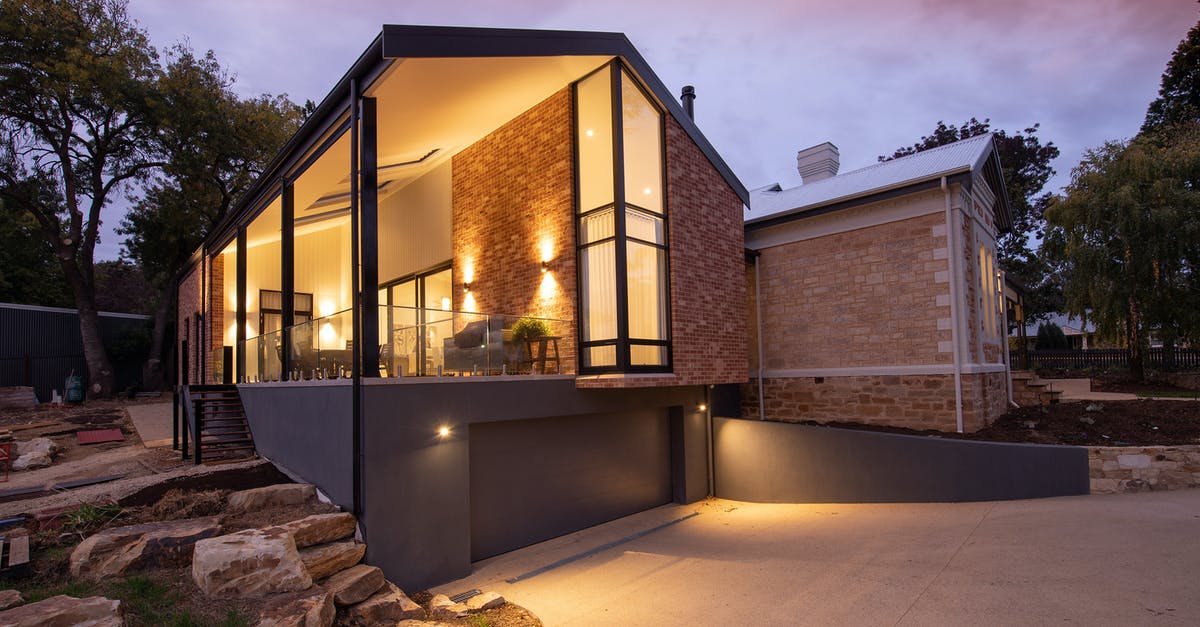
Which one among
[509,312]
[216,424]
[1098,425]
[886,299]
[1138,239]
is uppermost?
[1138,239]

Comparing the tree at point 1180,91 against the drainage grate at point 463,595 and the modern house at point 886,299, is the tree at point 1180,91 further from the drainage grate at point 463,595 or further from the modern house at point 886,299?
the drainage grate at point 463,595

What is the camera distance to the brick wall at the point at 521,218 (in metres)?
9.30

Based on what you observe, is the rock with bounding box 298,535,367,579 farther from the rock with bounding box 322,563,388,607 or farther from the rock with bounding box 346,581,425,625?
the rock with bounding box 346,581,425,625

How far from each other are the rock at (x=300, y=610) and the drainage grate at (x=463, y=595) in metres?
1.50

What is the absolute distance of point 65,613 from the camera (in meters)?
4.00

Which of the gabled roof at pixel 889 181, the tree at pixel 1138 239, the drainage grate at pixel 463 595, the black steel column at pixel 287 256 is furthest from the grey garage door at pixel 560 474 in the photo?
the tree at pixel 1138 239

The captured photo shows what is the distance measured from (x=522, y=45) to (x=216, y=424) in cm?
841

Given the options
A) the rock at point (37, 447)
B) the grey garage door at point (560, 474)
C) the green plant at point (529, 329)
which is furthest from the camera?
the rock at point (37, 447)

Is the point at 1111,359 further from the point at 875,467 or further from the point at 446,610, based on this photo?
the point at 446,610

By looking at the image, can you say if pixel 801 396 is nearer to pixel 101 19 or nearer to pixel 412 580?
pixel 412 580

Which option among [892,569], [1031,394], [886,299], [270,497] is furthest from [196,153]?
[1031,394]

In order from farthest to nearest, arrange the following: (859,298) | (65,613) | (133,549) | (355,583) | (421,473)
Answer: (859,298)
(421,473)
(355,583)
(133,549)
(65,613)

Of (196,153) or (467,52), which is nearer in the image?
(467,52)

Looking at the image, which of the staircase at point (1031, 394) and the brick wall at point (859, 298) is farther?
the staircase at point (1031, 394)
